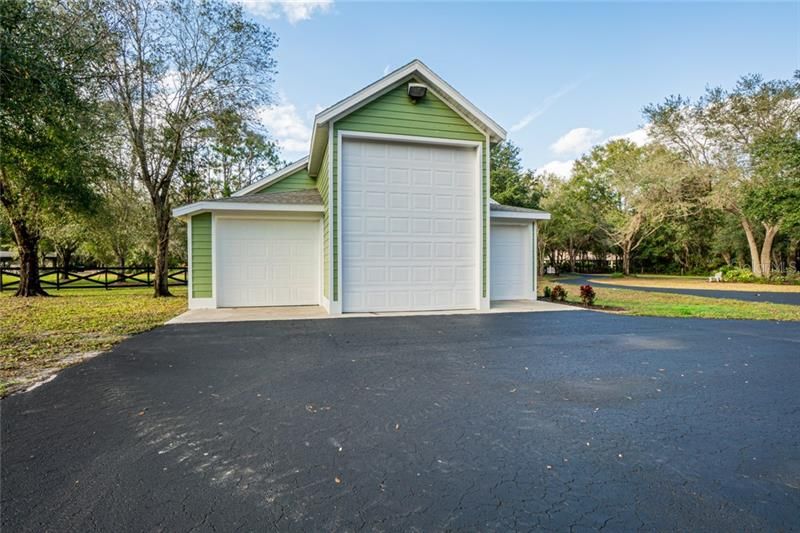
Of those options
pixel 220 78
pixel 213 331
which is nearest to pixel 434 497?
pixel 213 331

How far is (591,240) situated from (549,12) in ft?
96.5

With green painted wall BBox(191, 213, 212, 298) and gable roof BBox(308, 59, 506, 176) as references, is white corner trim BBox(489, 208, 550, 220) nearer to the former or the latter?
gable roof BBox(308, 59, 506, 176)

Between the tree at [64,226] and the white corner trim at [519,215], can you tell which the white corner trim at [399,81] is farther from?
the tree at [64,226]

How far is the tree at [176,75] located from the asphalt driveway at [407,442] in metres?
10.3

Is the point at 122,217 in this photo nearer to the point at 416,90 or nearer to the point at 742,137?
the point at 416,90

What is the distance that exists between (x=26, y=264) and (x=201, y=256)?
28.6 feet

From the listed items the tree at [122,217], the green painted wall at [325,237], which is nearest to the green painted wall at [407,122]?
the green painted wall at [325,237]

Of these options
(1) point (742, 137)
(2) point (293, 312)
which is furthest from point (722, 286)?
(2) point (293, 312)

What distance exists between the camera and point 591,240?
37.7 m

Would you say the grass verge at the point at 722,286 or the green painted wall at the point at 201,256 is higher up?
the green painted wall at the point at 201,256

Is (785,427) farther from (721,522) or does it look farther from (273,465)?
(273,465)

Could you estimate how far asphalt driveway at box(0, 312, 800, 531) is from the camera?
189 centimetres

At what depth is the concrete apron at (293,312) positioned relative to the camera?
26.4ft

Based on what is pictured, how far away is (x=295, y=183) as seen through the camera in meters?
12.0
